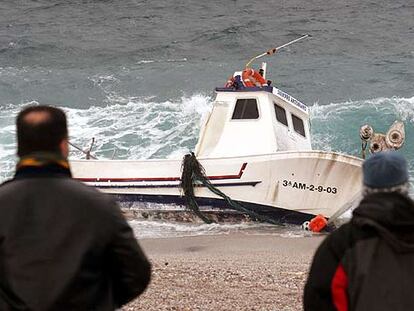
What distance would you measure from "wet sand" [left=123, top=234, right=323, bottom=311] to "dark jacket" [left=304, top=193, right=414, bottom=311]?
4.11m

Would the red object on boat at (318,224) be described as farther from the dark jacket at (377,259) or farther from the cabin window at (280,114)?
the dark jacket at (377,259)

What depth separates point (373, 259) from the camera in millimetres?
3316

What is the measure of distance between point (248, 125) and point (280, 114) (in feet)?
2.16

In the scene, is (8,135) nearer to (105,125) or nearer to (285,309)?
(105,125)

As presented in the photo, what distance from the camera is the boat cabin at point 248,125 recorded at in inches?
570

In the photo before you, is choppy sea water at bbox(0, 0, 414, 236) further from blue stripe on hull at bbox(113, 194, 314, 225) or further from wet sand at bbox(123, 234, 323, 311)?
wet sand at bbox(123, 234, 323, 311)

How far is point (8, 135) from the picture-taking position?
69.7ft

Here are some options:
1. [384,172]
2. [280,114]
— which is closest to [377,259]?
[384,172]

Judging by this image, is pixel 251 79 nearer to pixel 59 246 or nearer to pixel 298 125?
pixel 298 125

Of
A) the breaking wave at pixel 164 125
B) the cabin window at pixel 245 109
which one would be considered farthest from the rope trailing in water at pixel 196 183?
the breaking wave at pixel 164 125

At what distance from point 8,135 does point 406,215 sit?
1881 centimetres

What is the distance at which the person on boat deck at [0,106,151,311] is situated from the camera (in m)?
3.46

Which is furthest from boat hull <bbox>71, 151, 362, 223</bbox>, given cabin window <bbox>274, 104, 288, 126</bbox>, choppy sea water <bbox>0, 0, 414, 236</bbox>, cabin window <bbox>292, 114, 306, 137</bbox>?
cabin window <bbox>292, 114, 306, 137</bbox>

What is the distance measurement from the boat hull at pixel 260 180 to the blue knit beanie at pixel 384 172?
33.1 feet
